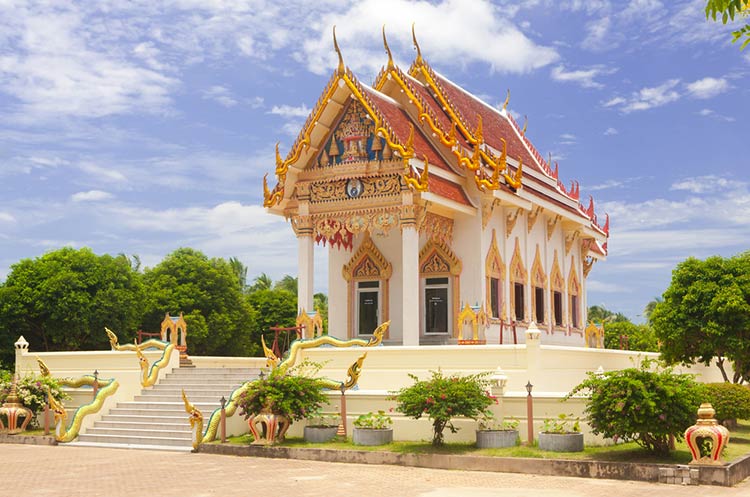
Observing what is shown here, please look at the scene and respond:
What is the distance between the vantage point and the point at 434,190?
17250 mm

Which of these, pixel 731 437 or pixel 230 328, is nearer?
pixel 731 437

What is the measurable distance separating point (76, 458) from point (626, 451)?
760 centimetres

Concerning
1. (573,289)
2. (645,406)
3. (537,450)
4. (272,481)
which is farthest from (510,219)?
(272,481)

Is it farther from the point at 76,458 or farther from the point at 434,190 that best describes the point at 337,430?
the point at 434,190

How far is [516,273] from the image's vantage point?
67.6 ft

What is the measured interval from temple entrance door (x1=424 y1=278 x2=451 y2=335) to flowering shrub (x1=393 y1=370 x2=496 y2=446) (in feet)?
21.8

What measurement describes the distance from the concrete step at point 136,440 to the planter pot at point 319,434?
2116 mm

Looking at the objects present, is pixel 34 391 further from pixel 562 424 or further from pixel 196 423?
pixel 562 424

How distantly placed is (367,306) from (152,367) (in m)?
4.99

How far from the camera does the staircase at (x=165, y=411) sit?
1443 centimetres

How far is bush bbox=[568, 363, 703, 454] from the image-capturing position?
10.6m

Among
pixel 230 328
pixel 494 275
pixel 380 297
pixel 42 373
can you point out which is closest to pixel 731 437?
pixel 494 275

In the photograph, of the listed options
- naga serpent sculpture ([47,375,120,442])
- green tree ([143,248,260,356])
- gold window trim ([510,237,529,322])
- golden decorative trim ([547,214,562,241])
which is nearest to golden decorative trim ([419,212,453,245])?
gold window trim ([510,237,529,322])

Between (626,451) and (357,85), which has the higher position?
(357,85)
